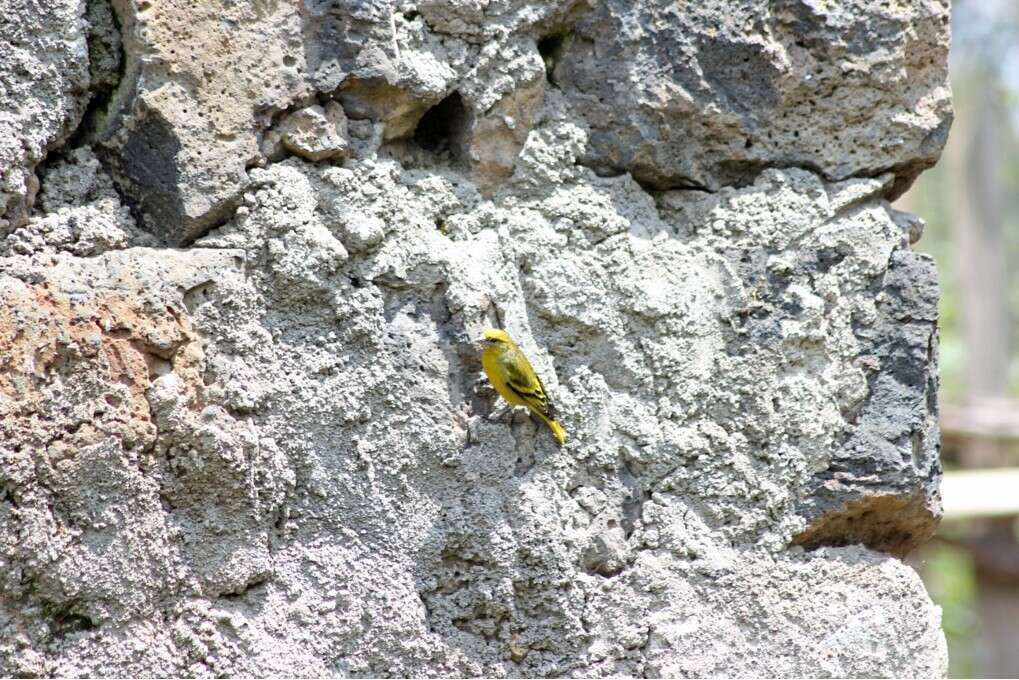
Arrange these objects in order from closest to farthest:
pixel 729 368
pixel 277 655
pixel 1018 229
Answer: pixel 277 655
pixel 729 368
pixel 1018 229

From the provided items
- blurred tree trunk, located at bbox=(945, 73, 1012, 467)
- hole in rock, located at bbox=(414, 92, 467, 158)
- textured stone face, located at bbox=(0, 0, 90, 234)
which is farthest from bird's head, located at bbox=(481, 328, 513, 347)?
blurred tree trunk, located at bbox=(945, 73, 1012, 467)

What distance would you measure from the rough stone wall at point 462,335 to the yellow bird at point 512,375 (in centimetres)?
4

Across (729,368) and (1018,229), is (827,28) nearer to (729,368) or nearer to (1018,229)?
(729,368)

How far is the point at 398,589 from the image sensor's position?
1942 millimetres

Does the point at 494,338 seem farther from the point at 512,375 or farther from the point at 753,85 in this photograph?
the point at 753,85

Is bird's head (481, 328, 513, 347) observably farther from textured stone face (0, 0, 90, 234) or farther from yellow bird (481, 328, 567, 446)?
textured stone face (0, 0, 90, 234)

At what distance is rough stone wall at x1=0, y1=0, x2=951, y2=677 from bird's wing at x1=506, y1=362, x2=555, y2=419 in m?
0.05

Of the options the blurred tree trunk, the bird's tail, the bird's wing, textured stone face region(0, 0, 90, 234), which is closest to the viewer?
textured stone face region(0, 0, 90, 234)

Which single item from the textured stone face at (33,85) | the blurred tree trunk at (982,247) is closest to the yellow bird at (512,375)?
the textured stone face at (33,85)

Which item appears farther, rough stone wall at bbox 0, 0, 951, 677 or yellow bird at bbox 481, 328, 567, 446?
yellow bird at bbox 481, 328, 567, 446

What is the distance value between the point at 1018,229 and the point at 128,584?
28.0 meters

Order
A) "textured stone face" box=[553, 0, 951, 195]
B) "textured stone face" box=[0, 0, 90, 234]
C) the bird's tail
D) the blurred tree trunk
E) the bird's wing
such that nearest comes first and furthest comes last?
"textured stone face" box=[0, 0, 90, 234] < the bird's wing < the bird's tail < "textured stone face" box=[553, 0, 951, 195] < the blurred tree trunk

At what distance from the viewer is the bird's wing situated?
6.31 ft

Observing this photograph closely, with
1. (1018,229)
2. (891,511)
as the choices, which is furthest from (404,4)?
(1018,229)
